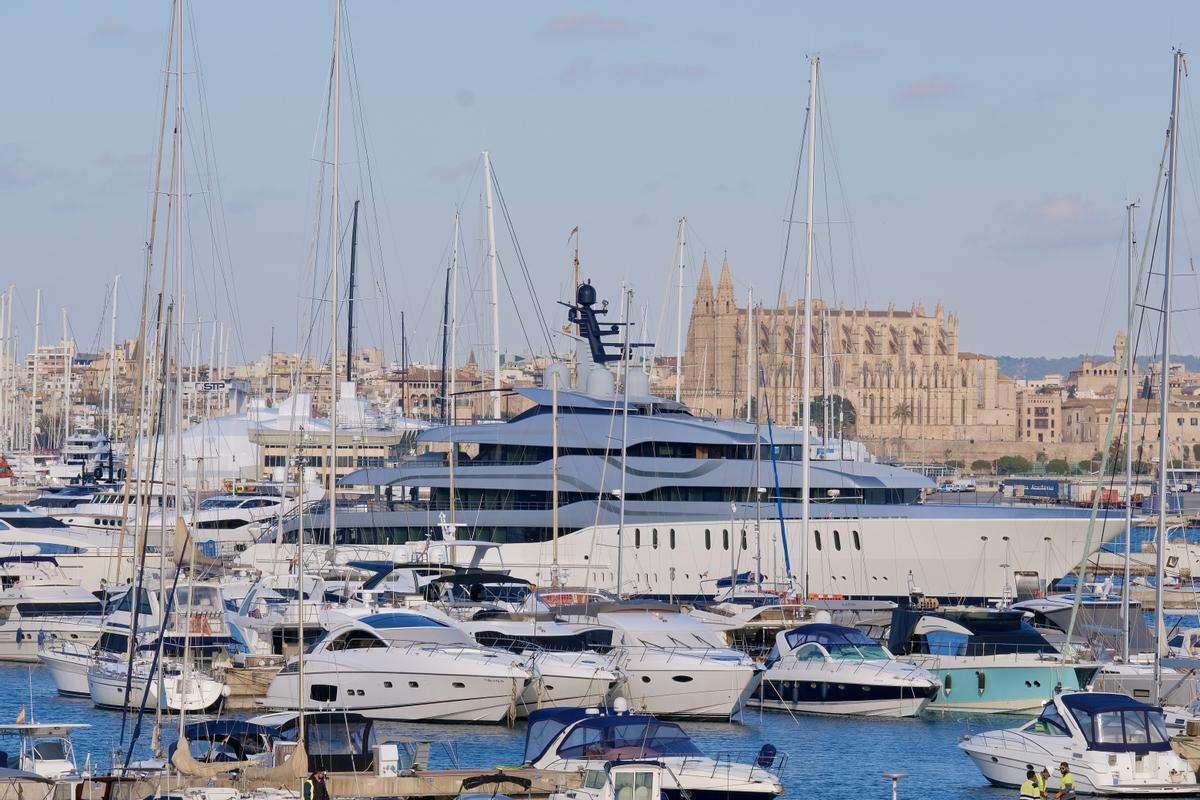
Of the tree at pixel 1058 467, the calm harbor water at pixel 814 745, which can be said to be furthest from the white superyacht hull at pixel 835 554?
the tree at pixel 1058 467

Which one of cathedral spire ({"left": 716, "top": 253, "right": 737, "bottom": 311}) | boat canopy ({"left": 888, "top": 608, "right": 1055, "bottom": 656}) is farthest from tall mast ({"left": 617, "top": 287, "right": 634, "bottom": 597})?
cathedral spire ({"left": 716, "top": 253, "right": 737, "bottom": 311})

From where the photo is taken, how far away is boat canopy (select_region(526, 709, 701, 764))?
62.6 feet

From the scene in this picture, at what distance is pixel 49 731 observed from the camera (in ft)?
65.2

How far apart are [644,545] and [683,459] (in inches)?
83.3

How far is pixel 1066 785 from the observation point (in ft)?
63.5

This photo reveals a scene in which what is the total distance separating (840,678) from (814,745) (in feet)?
6.11

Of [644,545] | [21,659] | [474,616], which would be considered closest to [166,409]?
[474,616]

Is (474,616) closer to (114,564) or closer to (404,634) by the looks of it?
(404,634)

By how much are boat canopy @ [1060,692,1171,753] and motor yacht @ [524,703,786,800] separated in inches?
132

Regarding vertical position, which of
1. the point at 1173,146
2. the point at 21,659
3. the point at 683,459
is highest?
the point at 1173,146

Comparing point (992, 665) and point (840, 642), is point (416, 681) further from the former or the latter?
point (992, 665)

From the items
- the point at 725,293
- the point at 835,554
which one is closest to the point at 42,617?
the point at 835,554

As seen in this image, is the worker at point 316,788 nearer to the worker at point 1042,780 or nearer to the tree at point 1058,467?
the worker at point 1042,780

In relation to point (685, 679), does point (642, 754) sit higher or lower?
higher
